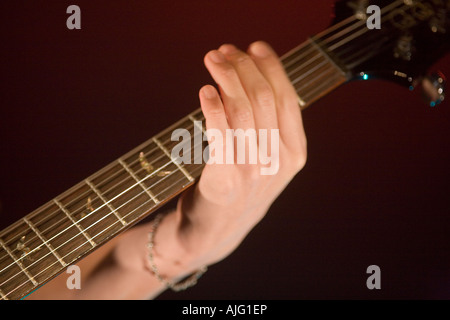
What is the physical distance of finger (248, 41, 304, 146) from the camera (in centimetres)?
65

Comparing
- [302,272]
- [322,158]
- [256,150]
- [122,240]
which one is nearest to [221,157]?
[256,150]

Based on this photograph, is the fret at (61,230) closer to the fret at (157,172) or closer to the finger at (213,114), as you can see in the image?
the fret at (157,172)

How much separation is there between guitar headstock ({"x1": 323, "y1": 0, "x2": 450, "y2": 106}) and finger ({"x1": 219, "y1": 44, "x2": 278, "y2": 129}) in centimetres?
14

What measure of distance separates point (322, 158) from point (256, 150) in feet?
2.16

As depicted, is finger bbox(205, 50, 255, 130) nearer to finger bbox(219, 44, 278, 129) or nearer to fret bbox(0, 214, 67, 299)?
finger bbox(219, 44, 278, 129)

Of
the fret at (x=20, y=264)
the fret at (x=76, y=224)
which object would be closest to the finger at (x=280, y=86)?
the fret at (x=76, y=224)

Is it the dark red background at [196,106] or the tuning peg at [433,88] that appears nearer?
the tuning peg at [433,88]

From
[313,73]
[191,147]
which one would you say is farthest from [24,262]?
[313,73]

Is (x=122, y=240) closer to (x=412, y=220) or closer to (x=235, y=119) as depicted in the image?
(x=235, y=119)

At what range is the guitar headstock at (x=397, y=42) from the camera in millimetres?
639

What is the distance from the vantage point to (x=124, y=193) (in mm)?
654

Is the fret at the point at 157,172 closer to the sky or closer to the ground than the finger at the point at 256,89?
closer to the ground

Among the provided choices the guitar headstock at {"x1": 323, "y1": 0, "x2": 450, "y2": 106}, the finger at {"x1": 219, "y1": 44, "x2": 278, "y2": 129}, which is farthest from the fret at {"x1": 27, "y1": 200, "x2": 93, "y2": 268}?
the guitar headstock at {"x1": 323, "y1": 0, "x2": 450, "y2": 106}

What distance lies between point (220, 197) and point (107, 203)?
0.62ft
